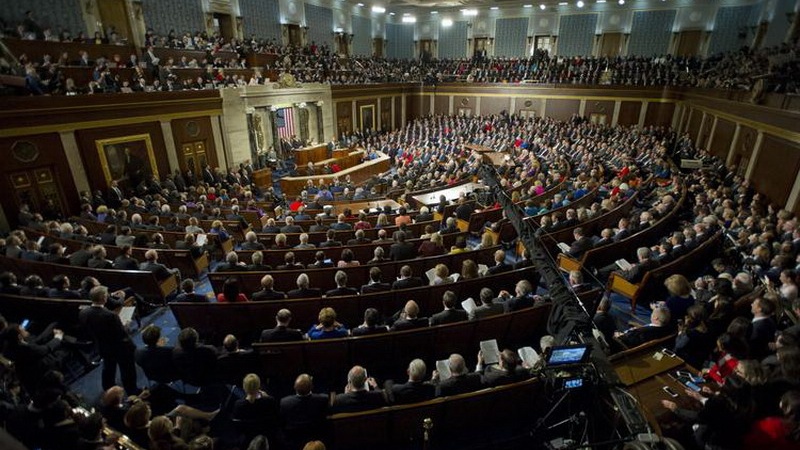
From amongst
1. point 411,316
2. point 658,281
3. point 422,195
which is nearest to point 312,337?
point 411,316

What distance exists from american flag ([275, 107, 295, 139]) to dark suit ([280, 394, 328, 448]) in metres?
18.7

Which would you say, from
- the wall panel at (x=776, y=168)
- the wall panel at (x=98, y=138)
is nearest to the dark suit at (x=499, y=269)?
the wall panel at (x=776, y=168)

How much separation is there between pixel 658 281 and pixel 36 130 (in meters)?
15.9

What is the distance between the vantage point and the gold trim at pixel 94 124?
422 inches

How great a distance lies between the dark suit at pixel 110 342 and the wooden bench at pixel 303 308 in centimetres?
69

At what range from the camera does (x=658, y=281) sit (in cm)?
673

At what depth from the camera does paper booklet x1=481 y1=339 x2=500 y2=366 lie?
4516 millimetres

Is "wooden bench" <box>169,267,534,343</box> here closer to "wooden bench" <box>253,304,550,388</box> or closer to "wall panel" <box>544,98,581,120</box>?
"wooden bench" <box>253,304,550,388</box>

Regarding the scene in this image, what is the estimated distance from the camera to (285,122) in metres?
20.9

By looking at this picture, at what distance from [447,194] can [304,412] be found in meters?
10.6

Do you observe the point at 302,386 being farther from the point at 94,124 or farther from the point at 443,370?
the point at 94,124

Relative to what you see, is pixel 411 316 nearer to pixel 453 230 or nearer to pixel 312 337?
pixel 312 337

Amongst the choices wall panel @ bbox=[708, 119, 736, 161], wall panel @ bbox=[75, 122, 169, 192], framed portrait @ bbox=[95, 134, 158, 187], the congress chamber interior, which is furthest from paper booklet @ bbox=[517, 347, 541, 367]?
wall panel @ bbox=[708, 119, 736, 161]

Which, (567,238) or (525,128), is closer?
(567,238)
